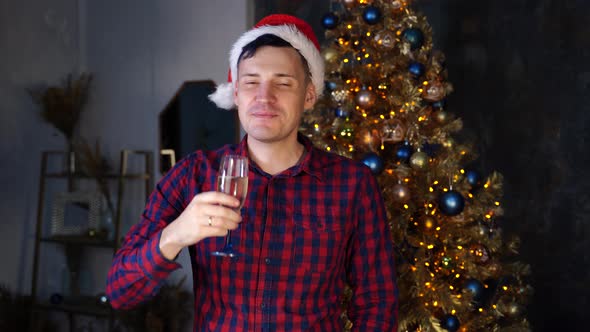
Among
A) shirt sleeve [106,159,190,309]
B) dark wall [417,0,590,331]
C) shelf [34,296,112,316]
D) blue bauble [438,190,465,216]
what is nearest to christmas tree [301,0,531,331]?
blue bauble [438,190,465,216]

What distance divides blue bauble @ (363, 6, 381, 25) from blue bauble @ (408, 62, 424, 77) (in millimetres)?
251

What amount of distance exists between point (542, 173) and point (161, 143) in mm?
2443

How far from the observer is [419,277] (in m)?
2.74

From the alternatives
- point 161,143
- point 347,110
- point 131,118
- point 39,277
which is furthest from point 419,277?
point 39,277

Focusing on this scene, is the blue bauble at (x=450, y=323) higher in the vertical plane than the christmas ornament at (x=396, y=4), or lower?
lower

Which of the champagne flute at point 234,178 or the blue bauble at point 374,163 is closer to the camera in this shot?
the champagne flute at point 234,178

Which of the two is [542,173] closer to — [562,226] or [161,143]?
[562,226]

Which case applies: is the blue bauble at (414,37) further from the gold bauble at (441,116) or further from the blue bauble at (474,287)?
the blue bauble at (474,287)

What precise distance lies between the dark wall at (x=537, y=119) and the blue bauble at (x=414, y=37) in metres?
0.83

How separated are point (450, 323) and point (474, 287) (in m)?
0.20

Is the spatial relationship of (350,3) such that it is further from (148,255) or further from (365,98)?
(148,255)

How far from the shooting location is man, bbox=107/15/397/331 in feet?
5.45

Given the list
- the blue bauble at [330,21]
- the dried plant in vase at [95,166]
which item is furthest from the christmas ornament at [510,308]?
the dried plant in vase at [95,166]

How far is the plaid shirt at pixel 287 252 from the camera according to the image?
1.65 metres
